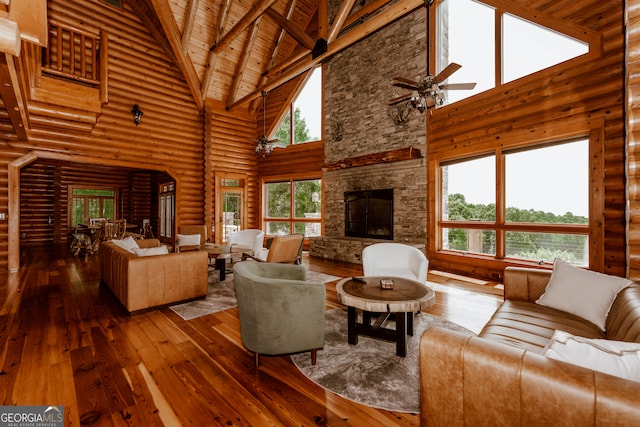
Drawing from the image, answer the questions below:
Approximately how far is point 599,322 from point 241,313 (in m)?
2.78

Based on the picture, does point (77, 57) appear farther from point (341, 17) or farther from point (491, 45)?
point (491, 45)

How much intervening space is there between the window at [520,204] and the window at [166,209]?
8.24 meters

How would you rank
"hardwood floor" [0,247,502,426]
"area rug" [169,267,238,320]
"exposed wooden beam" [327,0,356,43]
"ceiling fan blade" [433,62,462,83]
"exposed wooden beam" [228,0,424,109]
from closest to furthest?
"hardwood floor" [0,247,502,426] → "ceiling fan blade" [433,62,462,83] → "area rug" [169,267,238,320] → "exposed wooden beam" [228,0,424,109] → "exposed wooden beam" [327,0,356,43]

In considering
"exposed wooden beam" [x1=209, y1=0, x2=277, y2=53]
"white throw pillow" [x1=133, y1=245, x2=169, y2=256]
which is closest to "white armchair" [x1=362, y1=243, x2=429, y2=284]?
"white throw pillow" [x1=133, y1=245, x2=169, y2=256]

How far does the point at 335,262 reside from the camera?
22.9 feet

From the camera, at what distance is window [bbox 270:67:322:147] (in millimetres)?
8734

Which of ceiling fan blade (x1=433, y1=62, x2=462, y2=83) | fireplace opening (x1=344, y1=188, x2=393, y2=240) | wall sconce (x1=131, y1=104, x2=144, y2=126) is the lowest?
fireplace opening (x1=344, y1=188, x2=393, y2=240)

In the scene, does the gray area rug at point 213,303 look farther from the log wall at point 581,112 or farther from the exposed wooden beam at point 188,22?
the exposed wooden beam at point 188,22

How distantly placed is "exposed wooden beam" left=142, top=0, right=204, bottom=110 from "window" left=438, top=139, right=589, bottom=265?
6829mm

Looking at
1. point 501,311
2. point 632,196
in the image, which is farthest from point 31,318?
point 632,196

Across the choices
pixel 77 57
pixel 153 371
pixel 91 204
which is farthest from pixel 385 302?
pixel 91 204

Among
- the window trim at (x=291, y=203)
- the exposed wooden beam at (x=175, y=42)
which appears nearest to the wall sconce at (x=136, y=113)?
the exposed wooden beam at (x=175, y=42)

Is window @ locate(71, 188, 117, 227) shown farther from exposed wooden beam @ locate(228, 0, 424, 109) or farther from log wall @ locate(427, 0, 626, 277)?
log wall @ locate(427, 0, 626, 277)

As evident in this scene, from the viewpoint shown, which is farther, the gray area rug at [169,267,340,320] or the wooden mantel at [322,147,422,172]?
the wooden mantel at [322,147,422,172]
